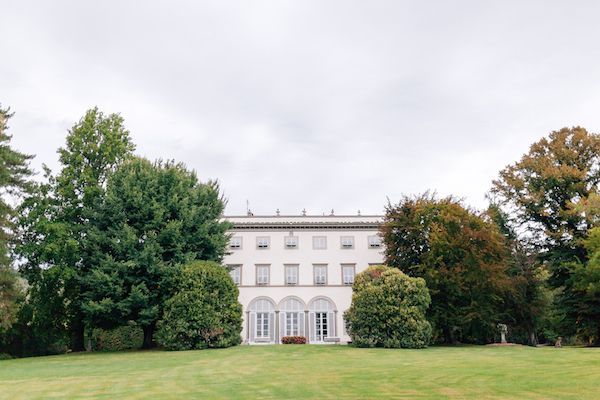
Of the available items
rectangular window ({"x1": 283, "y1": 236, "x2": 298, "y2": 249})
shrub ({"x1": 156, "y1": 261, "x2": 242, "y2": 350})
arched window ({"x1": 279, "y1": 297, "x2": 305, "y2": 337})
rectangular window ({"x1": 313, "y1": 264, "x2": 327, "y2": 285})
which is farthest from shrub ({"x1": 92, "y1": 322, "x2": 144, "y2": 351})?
rectangular window ({"x1": 313, "y1": 264, "x2": 327, "y2": 285})

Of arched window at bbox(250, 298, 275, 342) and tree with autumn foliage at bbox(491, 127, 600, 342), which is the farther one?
arched window at bbox(250, 298, 275, 342)

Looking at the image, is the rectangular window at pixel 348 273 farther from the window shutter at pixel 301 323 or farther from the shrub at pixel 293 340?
the shrub at pixel 293 340

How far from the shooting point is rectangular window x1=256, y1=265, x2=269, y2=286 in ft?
125

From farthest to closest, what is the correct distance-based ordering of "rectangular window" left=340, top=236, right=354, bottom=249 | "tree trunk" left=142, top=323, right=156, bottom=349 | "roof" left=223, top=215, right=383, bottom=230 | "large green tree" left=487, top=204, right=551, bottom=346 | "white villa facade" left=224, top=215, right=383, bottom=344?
"rectangular window" left=340, top=236, right=354, bottom=249 < "roof" left=223, top=215, right=383, bottom=230 < "white villa facade" left=224, top=215, right=383, bottom=344 < "large green tree" left=487, top=204, right=551, bottom=346 < "tree trunk" left=142, top=323, right=156, bottom=349

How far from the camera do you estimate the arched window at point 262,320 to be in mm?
37312

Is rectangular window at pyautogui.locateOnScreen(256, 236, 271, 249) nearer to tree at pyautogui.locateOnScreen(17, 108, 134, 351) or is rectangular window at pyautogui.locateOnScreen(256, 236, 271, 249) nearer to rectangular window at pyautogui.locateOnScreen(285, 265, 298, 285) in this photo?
rectangular window at pyautogui.locateOnScreen(285, 265, 298, 285)

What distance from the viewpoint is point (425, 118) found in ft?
76.8

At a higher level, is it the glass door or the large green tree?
the large green tree

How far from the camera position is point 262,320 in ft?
124

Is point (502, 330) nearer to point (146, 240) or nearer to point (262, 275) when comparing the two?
point (262, 275)

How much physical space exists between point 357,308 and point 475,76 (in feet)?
43.0

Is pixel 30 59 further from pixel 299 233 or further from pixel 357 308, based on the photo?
pixel 299 233

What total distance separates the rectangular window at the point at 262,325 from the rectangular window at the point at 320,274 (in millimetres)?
4637

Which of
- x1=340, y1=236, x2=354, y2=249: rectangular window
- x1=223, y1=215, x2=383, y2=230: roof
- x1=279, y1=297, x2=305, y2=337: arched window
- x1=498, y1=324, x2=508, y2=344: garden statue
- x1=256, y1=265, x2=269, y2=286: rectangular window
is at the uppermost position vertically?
x1=223, y1=215, x2=383, y2=230: roof
